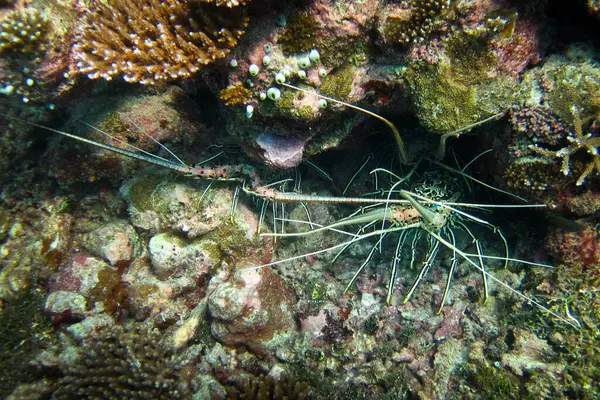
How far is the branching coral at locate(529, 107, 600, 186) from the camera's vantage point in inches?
98.5

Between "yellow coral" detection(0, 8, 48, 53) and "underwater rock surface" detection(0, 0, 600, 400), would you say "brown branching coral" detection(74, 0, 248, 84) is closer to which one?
"underwater rock surface" detection(0, 0, 600, 400)

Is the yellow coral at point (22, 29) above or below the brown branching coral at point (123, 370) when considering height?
above

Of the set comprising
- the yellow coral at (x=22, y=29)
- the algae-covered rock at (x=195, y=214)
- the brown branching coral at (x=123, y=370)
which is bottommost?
the brown branching coral at (x=123, y=370)

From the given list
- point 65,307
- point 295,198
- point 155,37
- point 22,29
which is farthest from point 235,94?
point 65,307

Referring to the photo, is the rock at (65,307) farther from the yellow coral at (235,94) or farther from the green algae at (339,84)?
the green algae at (339,84)

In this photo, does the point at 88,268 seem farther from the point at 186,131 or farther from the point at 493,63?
the point at 493,63

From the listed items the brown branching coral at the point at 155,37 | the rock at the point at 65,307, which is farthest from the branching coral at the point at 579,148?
the rock at the point at 65,307

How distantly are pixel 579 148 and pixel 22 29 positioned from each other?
5.02m

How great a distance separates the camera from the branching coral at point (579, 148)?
8.21 ft

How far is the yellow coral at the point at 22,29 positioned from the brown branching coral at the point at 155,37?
30 centimetres

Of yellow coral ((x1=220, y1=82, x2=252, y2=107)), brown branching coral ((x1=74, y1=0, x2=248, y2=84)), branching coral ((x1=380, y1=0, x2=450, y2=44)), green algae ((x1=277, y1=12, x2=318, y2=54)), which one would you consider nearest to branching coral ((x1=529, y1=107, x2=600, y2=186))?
branching coral ((x1=380, y1=0, x2=450, y2=44))

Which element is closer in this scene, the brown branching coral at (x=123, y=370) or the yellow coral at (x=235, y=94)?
the yellow coral at (x=235, y=94)

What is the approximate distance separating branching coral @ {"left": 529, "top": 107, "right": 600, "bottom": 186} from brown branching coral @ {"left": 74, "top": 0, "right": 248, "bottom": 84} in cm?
293

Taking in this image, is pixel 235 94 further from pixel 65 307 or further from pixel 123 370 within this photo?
pixel 65 307
